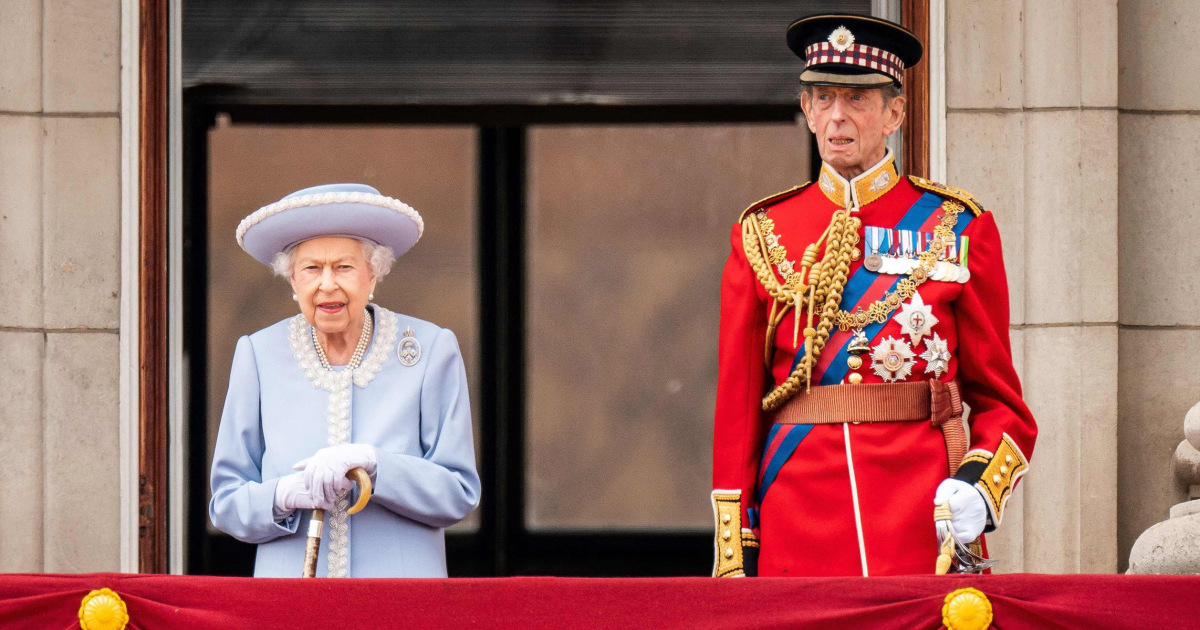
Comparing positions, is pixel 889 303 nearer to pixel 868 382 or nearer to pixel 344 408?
pixel 868 382

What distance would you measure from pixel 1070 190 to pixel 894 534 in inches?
77.4

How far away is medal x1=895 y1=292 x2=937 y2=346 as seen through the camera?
3801mm

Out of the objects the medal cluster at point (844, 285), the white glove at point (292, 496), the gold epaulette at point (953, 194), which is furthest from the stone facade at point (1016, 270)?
the white glove at point (292, 496)

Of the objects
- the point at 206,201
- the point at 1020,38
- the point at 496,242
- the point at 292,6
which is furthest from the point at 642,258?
the point at 1020,38

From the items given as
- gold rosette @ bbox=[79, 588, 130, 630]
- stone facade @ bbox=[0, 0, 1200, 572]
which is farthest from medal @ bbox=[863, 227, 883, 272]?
gold rosette @ bbox=[79, 588, 130, 630]

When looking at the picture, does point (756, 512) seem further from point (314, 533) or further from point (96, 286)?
point (96, 286)

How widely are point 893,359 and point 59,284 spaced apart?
110 inches

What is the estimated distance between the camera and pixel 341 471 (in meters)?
3.60

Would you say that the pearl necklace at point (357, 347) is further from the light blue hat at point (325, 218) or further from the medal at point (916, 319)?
the medal at point (916, 319)

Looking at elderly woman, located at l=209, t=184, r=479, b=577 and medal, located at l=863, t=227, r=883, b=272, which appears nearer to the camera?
elderly woman, located at l=209, t=184, r=479, b=577

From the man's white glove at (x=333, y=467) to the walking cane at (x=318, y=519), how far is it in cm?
2

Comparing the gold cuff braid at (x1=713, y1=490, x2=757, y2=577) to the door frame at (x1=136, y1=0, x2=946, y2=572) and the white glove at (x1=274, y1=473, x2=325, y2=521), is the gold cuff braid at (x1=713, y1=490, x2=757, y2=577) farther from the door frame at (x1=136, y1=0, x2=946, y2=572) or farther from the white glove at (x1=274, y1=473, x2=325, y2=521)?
the door frame at (x1=136, y1=0, x2=946, y2=572)

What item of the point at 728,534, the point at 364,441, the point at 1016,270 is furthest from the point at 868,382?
the point at 1016,270

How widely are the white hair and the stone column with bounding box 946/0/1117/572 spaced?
2144 mm
